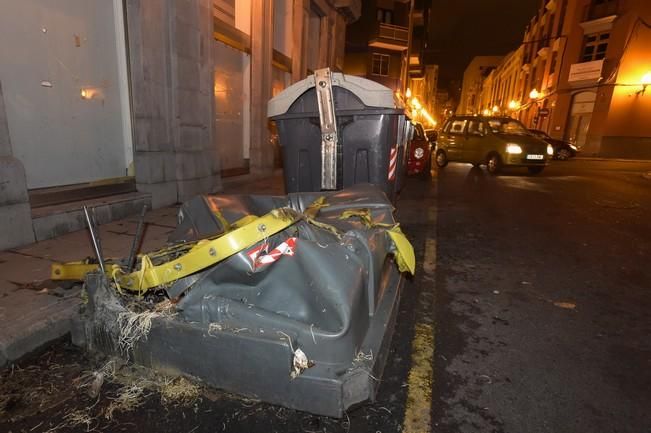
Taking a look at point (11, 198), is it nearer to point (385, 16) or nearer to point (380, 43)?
point (380, 43)

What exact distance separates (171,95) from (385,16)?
28964 millimetres

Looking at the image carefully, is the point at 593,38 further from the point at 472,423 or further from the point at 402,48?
the point at 472,423

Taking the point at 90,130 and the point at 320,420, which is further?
the point at 90,130

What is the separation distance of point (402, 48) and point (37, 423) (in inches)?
1284

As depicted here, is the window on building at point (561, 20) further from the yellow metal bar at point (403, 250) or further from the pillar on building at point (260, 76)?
the yellow metal bar at point (403, 250)

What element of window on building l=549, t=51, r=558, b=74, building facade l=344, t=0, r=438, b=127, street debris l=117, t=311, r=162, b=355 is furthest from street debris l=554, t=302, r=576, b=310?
window on building l=549, t=51, r=558, b=74

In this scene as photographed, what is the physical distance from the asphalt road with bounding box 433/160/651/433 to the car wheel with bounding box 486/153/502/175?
20.0 feet

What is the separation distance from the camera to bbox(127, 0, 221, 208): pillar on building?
5.60 metres

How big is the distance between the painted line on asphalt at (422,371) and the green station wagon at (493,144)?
10375 millimetres

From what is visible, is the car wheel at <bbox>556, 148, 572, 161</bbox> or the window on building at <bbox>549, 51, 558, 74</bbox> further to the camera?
the window on building at <bbox>549, 51, 558, 74</bbox>

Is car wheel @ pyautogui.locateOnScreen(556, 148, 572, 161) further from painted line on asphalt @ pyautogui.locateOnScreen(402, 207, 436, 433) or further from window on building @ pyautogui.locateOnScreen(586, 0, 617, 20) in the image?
painted line on asphalt @ pyautogui.locateOnScreen(402, 207, 436, 433)

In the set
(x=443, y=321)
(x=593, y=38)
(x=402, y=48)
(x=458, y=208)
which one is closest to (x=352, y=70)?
(x=402, y=48)

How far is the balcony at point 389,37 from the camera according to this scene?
92.3ft

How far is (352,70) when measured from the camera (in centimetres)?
2964
